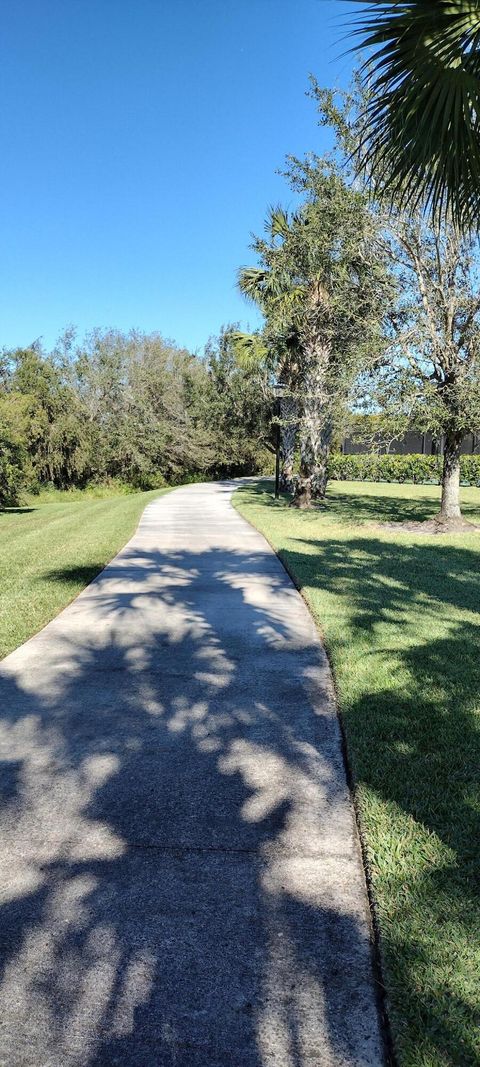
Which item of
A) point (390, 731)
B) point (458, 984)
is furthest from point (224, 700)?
point (458, 984)

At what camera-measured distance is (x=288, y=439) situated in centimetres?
1991

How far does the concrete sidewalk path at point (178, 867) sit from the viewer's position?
5.79ft

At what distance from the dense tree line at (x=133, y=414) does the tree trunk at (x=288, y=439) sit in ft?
20.9

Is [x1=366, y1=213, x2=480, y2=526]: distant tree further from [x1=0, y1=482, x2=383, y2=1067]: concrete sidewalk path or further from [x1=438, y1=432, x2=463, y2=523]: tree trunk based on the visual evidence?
[x1=0, y1=482, x2=383, y2=1067]: concrete sidewalk path

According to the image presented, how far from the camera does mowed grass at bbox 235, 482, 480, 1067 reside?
5.96 feet

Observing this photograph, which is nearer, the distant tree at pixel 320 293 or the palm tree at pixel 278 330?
the distant tree at pixel 320 293

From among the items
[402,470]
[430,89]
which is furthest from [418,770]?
[402,470]

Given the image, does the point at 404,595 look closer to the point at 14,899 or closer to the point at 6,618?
the point at 6,618

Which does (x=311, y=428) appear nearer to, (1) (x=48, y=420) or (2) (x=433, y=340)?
(2) (x=433, y=340)

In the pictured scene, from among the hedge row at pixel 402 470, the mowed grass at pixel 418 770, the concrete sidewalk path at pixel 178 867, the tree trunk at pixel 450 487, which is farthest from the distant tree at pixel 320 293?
the hedge row at pixel 402 470

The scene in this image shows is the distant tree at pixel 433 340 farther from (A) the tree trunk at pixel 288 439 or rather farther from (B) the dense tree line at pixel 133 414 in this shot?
(B) the dense tree line at pixel 133 414

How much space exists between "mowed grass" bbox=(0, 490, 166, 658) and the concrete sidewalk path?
1113mm

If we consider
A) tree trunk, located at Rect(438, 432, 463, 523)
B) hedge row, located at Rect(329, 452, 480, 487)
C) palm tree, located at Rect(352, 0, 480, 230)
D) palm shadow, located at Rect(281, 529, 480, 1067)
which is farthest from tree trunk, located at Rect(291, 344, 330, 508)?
hedge row, located at Rect(329, 452, 480, 487)

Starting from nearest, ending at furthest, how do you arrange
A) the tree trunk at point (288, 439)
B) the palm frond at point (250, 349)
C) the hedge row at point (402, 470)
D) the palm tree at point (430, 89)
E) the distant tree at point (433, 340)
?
1. the palm tree at point (430, 89)
2. the distant tree at point (433, 340)
3. the palm frond at point (250, 349)
4. the tree trunk at point (288, 439)
5. the hedge row at point (402, 470)
